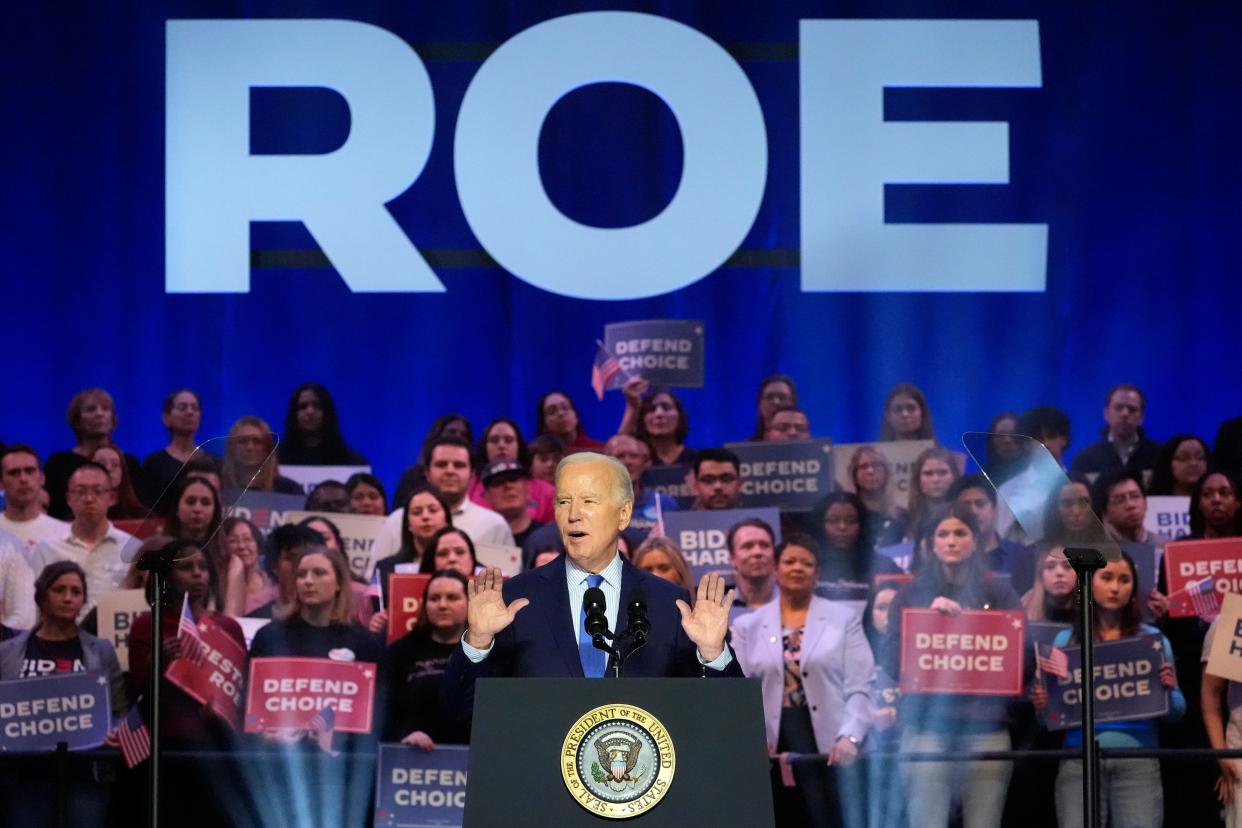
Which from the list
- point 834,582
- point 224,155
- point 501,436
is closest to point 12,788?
point 501,436

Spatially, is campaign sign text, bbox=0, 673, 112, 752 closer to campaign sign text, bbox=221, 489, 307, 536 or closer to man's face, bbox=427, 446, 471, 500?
campaign sign text, bbox=221, 489, 307, 536

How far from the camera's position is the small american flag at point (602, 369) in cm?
632

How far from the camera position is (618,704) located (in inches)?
93.9

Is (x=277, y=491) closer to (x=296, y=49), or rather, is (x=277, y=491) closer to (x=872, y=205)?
(x=296, y=49)

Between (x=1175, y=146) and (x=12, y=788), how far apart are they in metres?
5.20

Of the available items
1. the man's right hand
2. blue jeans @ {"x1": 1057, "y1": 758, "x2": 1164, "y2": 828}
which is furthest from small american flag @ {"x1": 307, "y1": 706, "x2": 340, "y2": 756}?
the man's right hand

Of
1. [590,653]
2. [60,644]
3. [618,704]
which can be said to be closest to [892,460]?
[60,644]

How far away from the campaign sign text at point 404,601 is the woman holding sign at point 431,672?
23 centimetres

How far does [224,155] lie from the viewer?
21.2 feet

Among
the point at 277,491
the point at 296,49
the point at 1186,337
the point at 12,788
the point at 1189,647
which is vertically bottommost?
the point at 12,788

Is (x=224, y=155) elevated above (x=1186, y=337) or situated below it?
A: above

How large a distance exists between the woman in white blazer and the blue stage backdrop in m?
0.84

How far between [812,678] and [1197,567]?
1.57m

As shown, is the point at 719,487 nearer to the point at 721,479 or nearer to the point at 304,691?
the point at 721,479
